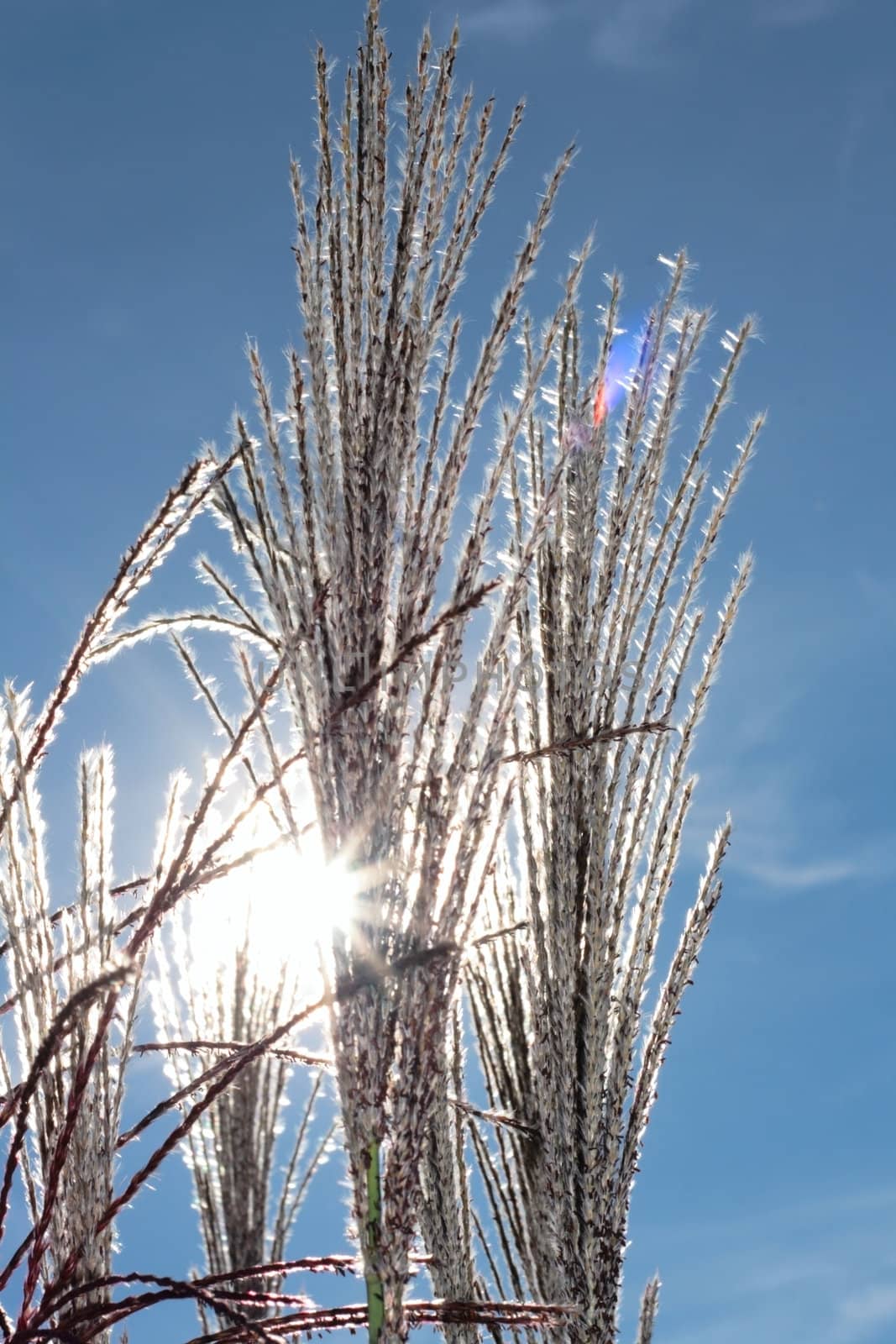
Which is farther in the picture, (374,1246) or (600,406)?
(600,406)

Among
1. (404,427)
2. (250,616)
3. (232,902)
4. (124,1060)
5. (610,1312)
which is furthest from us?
(232,902)

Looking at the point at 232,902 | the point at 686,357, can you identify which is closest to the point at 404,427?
the point at 686,357

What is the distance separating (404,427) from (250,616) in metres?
1.03

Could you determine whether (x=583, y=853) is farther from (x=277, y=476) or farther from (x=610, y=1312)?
(x=277, y=476)

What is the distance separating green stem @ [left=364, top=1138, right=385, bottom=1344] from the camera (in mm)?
1586

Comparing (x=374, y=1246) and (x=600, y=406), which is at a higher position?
(x=600, y=406)

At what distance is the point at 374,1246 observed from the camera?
5.32 ft

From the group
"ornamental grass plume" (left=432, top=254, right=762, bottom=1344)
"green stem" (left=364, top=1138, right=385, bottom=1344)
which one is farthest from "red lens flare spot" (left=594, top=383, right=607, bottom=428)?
"green stem" (left=364, top=1138, right=385, bottom=1344)

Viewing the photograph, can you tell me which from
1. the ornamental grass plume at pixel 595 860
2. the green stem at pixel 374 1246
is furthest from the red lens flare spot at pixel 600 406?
→ the green stem at pixel 374 1246

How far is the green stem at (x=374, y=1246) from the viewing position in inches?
62.4

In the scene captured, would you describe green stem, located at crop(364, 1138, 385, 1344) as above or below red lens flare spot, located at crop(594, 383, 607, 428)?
below

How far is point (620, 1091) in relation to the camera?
2707 millimetres

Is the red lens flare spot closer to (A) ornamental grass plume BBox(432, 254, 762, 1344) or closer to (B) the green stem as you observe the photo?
(A) ornamental grass plume BBox(432, 254, 762, 1344)

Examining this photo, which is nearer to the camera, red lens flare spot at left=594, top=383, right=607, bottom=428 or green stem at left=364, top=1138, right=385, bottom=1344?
green stem at left=364, top=1138, right=385, bottom=1344
